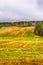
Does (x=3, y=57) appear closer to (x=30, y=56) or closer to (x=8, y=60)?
(x=8, y=60)

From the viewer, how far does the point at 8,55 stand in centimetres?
1516

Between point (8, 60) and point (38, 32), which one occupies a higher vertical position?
point (8, 60)

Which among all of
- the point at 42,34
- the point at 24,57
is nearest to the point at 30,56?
the point at 24,57

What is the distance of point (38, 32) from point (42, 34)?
126cm

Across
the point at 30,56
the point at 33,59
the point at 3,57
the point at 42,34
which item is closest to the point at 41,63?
the point at 33,59

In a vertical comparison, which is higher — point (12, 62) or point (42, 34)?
point (12, 62)

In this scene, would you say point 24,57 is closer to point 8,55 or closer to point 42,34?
point 8,55

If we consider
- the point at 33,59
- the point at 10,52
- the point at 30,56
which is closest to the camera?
the point at 33,59

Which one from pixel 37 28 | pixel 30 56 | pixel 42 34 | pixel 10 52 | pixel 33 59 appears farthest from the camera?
pixel 37 28

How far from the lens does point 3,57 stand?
47.7 ft

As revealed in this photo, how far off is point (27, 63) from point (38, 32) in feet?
55.5

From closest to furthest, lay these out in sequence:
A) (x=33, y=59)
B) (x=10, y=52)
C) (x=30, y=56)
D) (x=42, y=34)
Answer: (x=33, y=59)
(x=30, y=56)
(x=10, y=52)
(x=42, y=34)

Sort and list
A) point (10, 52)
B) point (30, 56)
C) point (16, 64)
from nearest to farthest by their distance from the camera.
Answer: point (16, 64), point (30, 56), point (10, 52)

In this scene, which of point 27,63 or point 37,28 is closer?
point 27,63
